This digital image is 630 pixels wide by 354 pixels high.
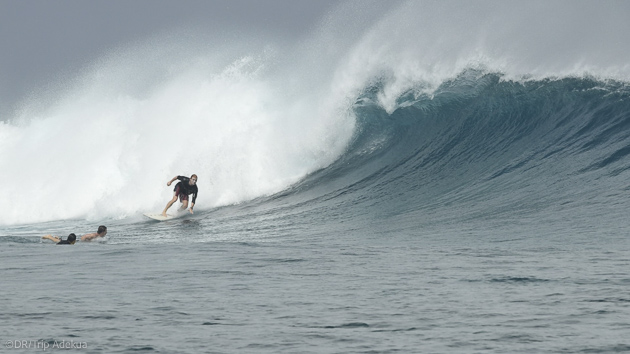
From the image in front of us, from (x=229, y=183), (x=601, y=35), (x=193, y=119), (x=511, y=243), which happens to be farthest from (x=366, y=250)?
(x=601, y=35)

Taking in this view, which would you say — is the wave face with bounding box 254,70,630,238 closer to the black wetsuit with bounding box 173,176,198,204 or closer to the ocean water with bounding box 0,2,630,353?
the ocean water with bounding box 0,2,630,353

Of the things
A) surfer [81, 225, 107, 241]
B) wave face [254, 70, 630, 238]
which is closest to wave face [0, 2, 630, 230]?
wave face [254, 70, 630, 238]

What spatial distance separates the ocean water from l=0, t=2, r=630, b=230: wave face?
0.07m

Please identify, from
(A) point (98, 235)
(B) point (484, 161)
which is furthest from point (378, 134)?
(A) point (98, 235)

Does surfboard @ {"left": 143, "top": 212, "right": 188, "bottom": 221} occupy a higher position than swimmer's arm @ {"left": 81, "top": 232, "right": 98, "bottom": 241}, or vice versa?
surfboard @ {"left": 143, "top": 212, "right": 188, "bottom": 221}

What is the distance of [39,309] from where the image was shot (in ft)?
22.2

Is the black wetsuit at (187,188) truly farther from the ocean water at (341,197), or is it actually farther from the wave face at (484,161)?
the wave face at (484,161)

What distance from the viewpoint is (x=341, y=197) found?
51.9ft

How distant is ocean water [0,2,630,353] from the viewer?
625 cm

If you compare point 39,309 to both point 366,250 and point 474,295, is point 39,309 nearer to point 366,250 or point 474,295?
point 474,295

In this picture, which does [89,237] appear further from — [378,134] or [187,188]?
[378,134]

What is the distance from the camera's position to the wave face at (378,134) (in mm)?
14469

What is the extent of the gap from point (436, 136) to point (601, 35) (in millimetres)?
6784

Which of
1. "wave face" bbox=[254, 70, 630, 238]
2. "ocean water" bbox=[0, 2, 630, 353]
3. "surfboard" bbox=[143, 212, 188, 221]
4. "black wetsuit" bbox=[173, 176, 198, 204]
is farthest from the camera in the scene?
"black wetsuit" bbox=[173, 176, 198, 204]
